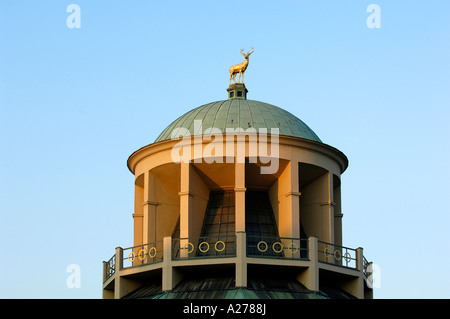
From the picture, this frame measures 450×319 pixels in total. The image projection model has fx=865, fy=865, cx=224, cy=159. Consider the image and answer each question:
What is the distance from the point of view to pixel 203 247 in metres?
43.0

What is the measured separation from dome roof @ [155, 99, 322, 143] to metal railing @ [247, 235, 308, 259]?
17.9ft

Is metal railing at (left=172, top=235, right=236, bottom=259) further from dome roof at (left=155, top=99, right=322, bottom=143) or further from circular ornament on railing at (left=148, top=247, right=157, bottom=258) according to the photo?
dome roof at (left=155, top=99, right=322, bottom=143)

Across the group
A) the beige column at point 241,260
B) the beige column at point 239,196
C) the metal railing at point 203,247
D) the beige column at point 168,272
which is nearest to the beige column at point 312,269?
the beige column at point 241,260

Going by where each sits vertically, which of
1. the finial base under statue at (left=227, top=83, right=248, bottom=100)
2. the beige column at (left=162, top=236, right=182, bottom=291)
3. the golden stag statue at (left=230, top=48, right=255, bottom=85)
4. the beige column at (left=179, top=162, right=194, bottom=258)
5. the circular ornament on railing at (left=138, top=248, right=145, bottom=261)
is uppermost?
the golden stag statue at (left=230, top=48, right=255, bottom=85)

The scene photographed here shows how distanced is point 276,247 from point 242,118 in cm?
700

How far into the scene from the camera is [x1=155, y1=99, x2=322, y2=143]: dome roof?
145ft

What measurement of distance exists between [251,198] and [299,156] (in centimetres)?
387

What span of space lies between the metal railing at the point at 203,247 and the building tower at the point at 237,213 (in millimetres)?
58

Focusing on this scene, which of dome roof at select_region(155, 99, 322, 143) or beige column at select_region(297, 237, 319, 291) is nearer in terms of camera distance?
beige column at select_region(297, 237, 319, 291)

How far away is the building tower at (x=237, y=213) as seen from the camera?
132 feet

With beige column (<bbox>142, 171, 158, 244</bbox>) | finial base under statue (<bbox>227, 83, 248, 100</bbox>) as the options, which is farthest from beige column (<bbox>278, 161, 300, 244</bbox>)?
Answer: finial base under statue (<bbox>227, 83, 248, 100</bbox>)

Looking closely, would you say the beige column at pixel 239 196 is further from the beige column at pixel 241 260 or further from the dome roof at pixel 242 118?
the dome roof at pixel 242 118
